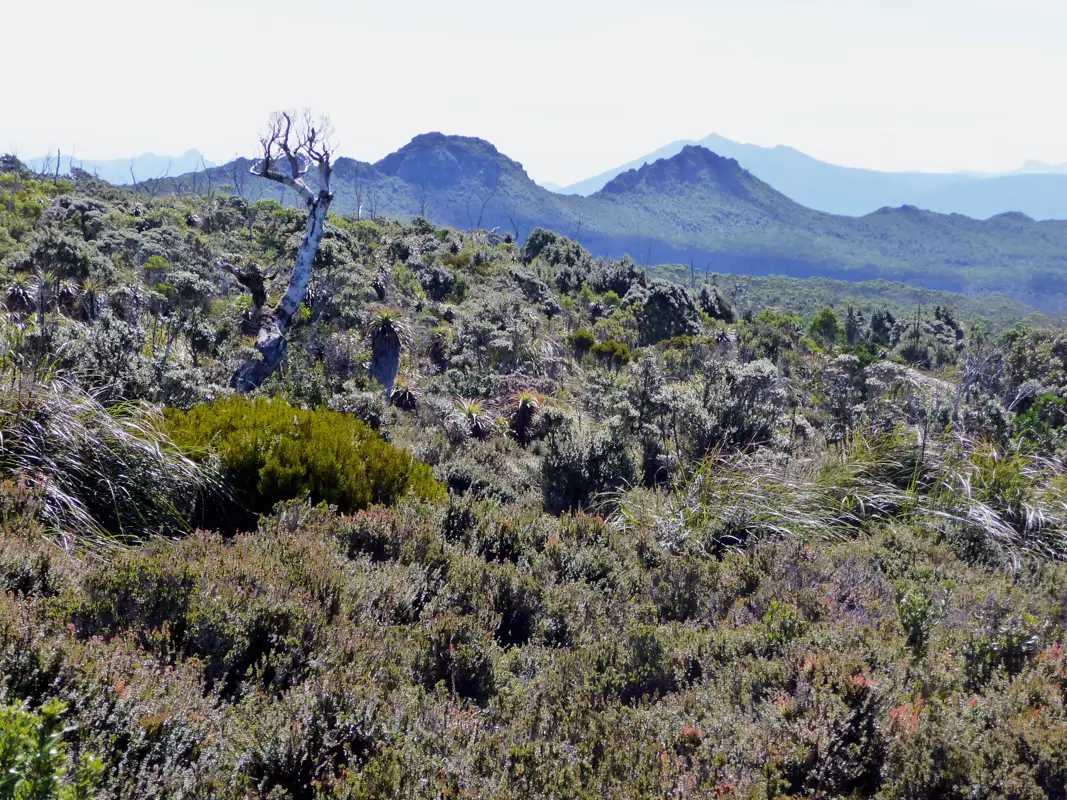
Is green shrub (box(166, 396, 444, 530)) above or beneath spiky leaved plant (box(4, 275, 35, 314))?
beneath

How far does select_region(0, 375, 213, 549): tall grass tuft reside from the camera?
404 cm

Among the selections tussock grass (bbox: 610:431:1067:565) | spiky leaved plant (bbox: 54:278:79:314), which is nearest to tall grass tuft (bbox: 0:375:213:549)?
tussock grass (bbox: 610:431:1067:565)

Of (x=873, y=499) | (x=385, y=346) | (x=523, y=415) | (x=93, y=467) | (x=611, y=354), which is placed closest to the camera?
(x=93, y=467)

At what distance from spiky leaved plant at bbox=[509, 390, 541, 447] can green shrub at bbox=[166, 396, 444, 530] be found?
6222 millimetres

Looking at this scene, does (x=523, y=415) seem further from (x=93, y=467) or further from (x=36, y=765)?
(x=36, y=765)

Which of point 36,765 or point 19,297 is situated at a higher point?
point 19,297

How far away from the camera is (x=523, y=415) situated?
1205 centimetres

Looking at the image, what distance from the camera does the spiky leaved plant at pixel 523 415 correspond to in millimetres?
11820

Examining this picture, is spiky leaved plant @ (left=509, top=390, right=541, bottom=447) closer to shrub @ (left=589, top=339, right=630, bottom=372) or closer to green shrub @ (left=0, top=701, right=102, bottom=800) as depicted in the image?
shrub @ (left=589, top=339, right=630, bottom=372)

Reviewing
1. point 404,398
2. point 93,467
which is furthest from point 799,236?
point 93,467

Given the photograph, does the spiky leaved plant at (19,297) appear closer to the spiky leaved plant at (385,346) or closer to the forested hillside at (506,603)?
the forested hillside at (506,603)

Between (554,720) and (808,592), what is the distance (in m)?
1.92

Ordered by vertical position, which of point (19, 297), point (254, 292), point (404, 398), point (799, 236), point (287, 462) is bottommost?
point (404, 398)

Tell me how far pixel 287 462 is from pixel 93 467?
1215 mm
